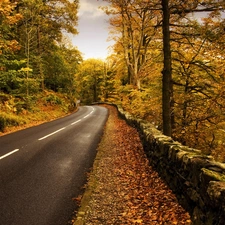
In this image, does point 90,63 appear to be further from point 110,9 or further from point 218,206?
point 218,206

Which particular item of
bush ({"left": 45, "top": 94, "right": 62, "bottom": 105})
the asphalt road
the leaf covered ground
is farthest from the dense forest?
the asphalt road

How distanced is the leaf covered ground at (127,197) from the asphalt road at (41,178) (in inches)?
16.0

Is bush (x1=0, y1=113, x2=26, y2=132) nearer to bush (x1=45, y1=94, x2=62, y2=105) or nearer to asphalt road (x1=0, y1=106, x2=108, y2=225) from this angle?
asphalt road (x1=0, y1=106, x2=108, y2=225)

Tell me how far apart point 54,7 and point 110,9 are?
10926 millimetres

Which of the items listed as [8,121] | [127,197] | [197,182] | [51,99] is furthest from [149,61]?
[197,182]

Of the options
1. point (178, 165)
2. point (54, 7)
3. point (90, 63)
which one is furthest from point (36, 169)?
point (90, 63)

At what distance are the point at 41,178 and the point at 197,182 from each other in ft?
14.8

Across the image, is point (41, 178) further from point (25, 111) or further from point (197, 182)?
point (25, 111)

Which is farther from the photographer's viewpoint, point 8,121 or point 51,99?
point 51,99

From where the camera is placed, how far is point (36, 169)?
7582mm

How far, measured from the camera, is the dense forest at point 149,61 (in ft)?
30.1

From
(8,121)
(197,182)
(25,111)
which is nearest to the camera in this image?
(197,182)

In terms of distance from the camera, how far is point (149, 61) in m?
21.2

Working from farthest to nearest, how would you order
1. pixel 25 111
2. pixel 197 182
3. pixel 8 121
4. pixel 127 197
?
pixel 25 111, pixel 8 121, pixel 127 197, pixel 197 182
